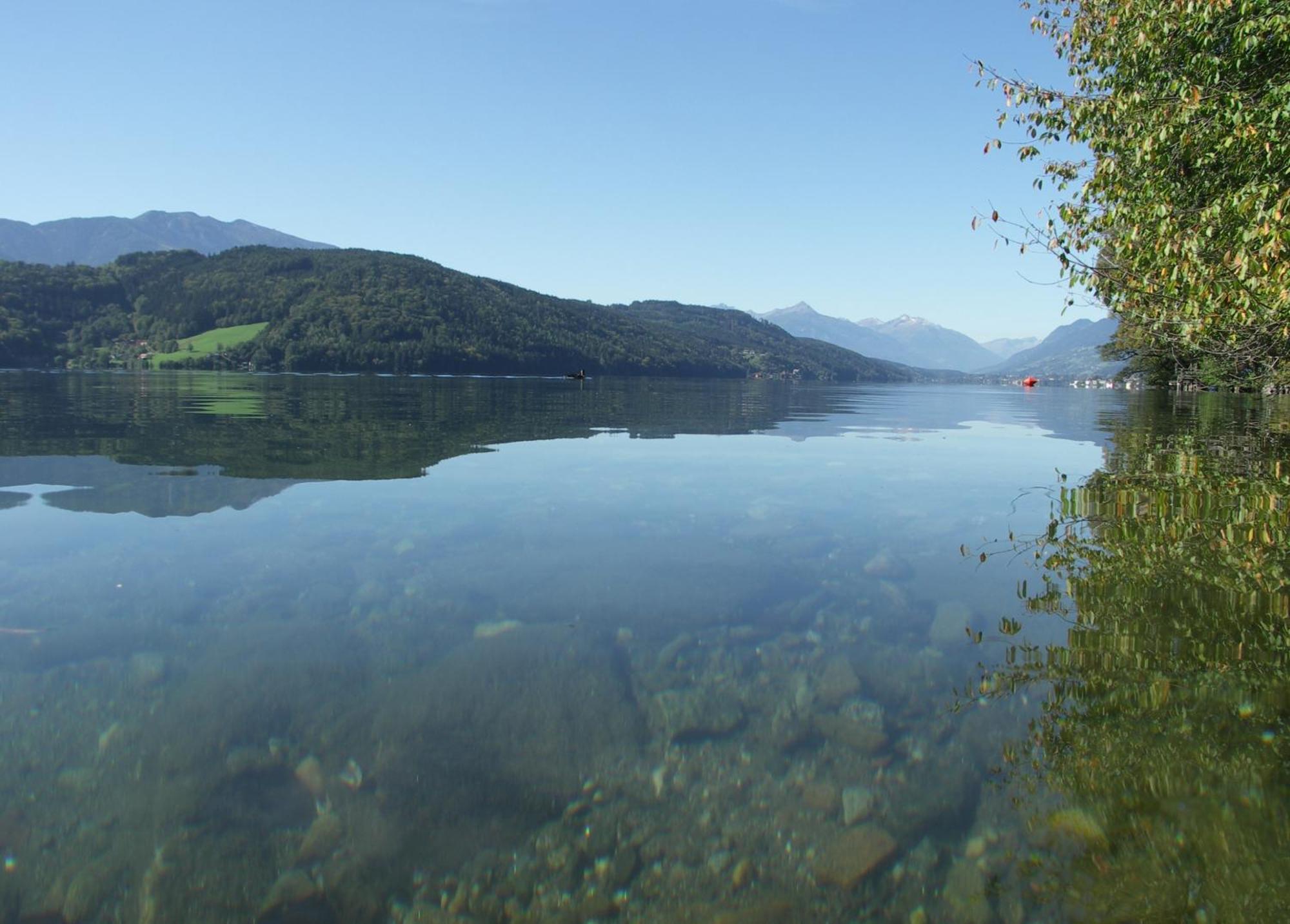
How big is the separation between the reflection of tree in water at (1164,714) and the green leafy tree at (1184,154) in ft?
16.9

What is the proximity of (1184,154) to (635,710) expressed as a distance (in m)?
17.6

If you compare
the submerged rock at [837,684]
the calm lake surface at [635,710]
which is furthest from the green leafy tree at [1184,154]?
the submerged rock at [837,684]

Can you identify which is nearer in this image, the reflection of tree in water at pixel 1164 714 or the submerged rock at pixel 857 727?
the reflection of tree in water at pixel 1164 714

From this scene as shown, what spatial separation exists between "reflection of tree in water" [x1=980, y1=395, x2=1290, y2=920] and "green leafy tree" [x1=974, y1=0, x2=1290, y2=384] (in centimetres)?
517

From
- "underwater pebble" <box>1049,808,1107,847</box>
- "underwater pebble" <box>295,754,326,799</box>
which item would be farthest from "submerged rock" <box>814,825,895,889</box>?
"underwater pebble" <box>295,754,326,799</box>

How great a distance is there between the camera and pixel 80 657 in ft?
26.8

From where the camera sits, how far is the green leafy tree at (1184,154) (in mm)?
14070

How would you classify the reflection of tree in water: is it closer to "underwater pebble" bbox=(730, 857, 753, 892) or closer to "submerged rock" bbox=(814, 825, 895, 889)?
"submerged rock" bbox=(814, 825, 895, 889)

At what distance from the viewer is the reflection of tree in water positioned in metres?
4.91

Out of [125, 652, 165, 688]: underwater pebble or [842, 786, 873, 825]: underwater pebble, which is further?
[125, 652, 165, 688]: underwater pebble

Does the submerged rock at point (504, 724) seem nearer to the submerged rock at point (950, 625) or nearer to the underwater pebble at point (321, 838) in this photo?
the underwater pebble at point (321, 838)

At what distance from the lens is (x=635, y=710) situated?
7.47 metres

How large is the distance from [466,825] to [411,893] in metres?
0.74

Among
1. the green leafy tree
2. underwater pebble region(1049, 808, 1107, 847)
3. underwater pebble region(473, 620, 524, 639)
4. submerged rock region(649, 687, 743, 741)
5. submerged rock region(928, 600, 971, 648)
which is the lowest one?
submerged rock region(649, 687, 743, 741)
